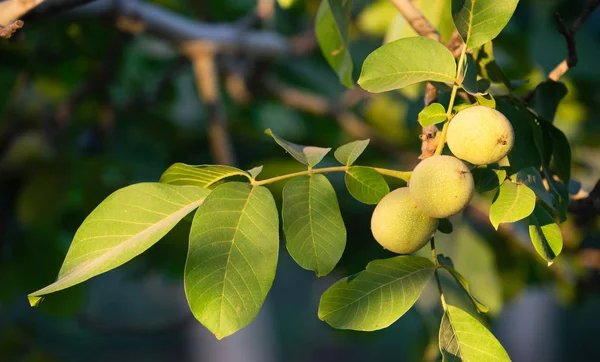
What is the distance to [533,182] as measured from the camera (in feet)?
1.95

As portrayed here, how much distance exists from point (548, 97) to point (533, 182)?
0.21 m

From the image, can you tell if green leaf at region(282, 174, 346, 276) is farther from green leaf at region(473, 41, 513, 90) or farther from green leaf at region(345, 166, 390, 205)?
green leaf at region(473, 41, 513, 90)

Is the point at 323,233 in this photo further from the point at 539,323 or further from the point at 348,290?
the point at 539,323

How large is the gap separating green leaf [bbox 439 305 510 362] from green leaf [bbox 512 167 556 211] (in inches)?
4.9

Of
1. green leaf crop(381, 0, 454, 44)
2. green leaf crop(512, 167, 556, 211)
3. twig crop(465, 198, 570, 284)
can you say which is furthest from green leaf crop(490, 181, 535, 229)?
twig crop(465, 198, 570, 284)

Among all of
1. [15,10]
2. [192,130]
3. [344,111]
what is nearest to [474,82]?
[15,10]

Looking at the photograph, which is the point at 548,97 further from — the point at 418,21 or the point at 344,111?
the point at 344,111

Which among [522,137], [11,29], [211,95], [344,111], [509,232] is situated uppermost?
[11,29]

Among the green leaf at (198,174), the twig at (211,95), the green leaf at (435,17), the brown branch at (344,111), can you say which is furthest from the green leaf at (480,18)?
the brown branch at (344,111)

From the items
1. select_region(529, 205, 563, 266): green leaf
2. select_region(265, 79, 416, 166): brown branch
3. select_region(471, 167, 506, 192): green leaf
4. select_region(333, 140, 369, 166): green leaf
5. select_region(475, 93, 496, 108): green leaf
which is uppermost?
select_region(475, 93, 496, 108): green leaf

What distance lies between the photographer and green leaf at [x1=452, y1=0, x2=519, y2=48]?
617 millimetres

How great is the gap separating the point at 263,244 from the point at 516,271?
132 cm

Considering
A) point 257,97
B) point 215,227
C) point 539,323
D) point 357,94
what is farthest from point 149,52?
point 539,323

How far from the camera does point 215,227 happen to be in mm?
582
